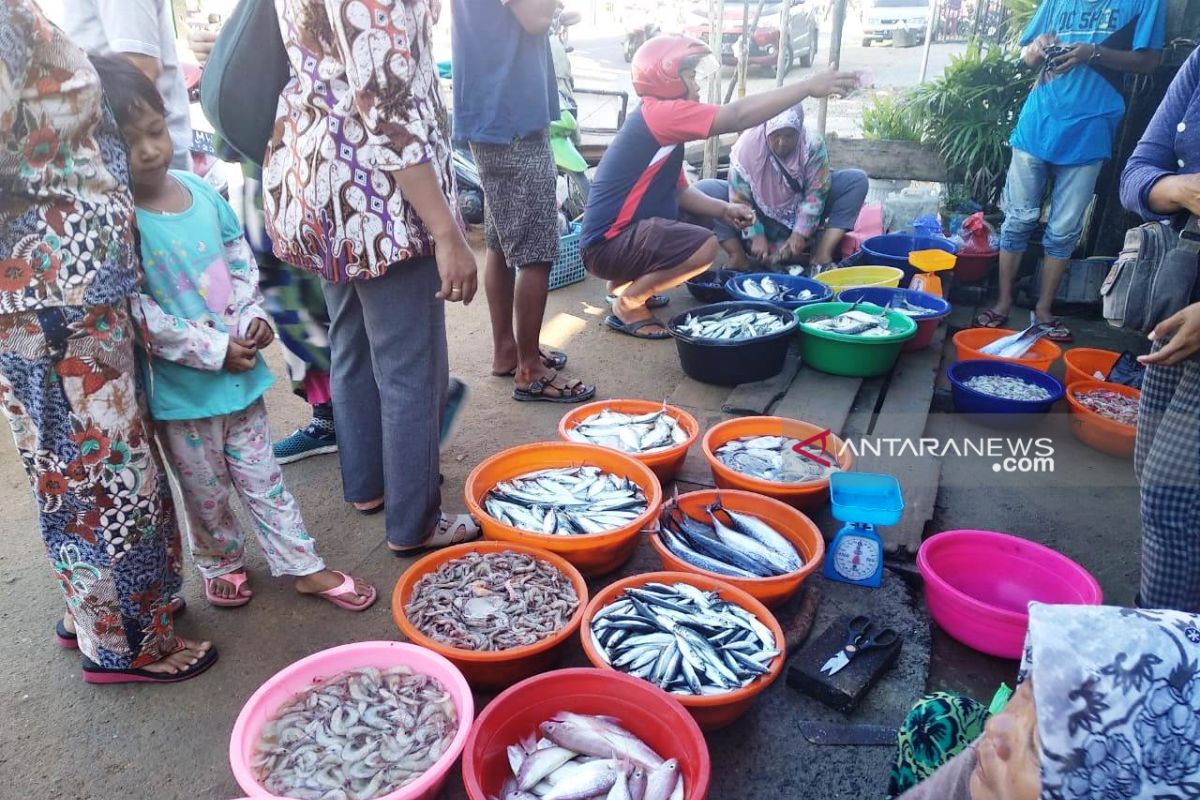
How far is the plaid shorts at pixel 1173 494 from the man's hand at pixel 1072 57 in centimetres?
337

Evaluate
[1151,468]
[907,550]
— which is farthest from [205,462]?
[1151,468]

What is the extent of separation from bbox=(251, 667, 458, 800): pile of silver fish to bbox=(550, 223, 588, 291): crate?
435 centimetres

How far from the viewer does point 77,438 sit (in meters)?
2.02

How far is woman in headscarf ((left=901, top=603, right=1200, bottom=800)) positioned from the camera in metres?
1.02

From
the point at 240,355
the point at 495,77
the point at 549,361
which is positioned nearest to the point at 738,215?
the point at 549,361

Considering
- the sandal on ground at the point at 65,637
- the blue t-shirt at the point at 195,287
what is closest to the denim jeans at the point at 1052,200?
the blue t-shirt at the point at 195,287

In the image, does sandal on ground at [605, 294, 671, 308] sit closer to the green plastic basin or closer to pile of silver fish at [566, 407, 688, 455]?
the green plastic basin

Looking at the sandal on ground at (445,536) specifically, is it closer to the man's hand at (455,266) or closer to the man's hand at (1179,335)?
the man's hand at (455,266)

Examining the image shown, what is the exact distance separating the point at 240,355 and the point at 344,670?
0.99 metres

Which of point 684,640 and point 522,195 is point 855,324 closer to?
point 522,195

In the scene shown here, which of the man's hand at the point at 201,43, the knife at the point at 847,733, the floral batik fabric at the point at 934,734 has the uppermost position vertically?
the man's hand at the point at 201,43

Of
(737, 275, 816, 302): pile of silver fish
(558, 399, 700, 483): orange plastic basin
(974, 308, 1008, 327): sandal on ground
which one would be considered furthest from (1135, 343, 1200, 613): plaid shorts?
(974, 308, 1008, 327): sandal on ground

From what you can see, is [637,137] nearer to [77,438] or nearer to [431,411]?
[431,411]

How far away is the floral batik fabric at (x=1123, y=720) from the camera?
102 centimetres
